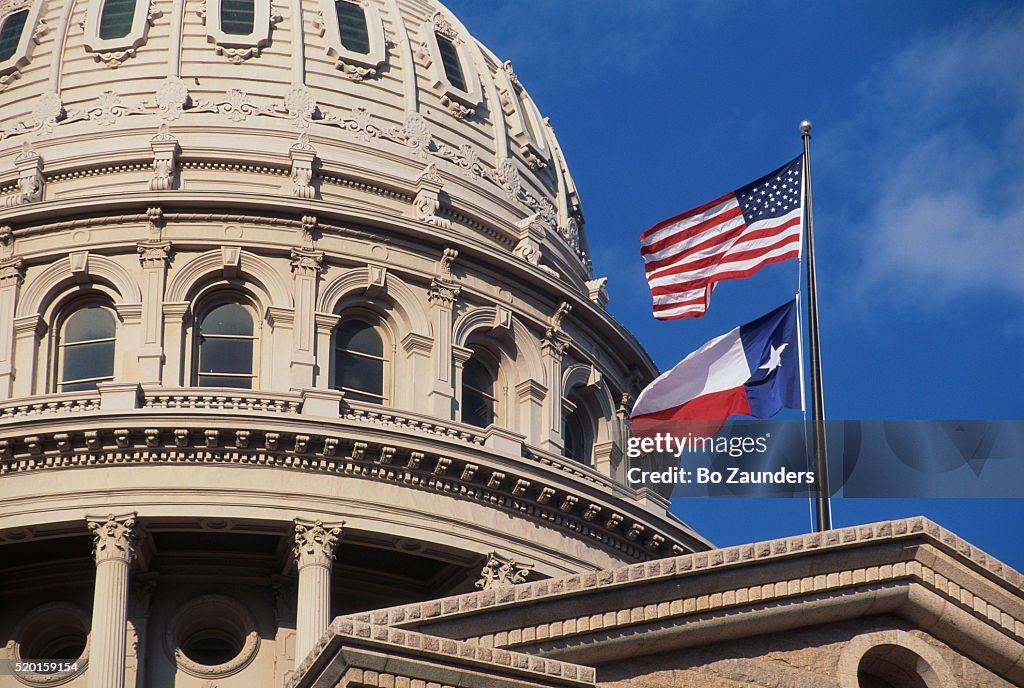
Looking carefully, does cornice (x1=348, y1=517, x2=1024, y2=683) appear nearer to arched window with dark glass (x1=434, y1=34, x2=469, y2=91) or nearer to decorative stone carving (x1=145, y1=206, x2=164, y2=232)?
decorative stone carving (x1=145, y1=206, x2=164, y2=232)

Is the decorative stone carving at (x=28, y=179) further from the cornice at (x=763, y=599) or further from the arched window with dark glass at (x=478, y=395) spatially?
the cornice at (x=763, y=599)

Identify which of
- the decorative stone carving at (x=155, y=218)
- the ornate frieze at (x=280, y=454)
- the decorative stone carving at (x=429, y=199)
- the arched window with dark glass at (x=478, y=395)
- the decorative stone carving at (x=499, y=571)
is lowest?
the decorative stone carving at (x=499, y=571)

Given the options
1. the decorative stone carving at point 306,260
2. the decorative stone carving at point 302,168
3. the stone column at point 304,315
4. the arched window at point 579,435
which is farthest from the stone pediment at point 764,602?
the arched window at point 579,435

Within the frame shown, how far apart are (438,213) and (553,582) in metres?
40.4

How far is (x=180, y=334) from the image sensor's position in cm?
5453

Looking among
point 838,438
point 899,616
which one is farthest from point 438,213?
point 899,616

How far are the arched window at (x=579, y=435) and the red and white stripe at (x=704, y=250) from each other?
1090 inches

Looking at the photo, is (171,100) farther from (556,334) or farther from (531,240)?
(556,334)

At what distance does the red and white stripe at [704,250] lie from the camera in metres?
30.8

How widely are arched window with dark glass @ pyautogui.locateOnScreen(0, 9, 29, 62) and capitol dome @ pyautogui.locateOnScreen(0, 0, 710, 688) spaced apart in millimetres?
90

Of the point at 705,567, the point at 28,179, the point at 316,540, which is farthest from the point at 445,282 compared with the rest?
the point at 705,567

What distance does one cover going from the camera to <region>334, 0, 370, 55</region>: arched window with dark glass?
63312 millimetres

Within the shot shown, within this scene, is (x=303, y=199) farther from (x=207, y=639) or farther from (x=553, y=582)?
(x=553, y=582)

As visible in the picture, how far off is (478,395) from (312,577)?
9.73 m
